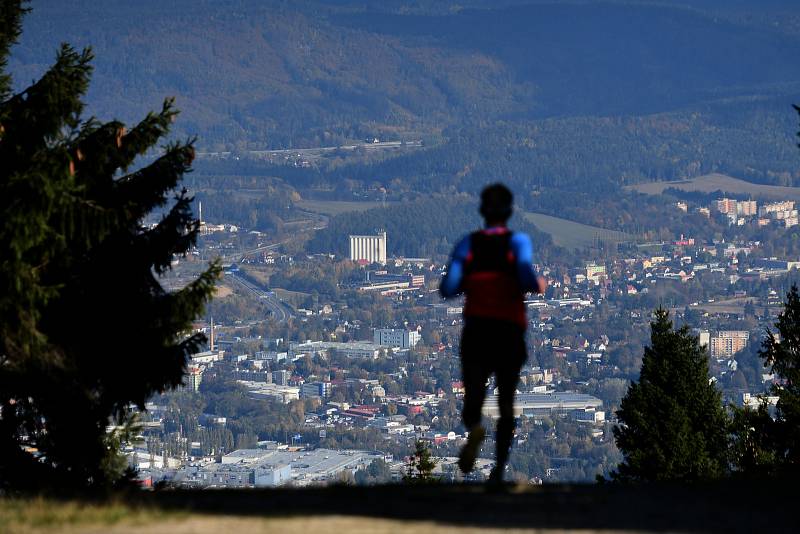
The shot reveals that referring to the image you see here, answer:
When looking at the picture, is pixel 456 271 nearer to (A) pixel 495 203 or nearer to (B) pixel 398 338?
(A) pixel 495 203

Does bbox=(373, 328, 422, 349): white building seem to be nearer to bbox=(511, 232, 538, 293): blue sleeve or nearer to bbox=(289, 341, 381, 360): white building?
bbox=(289, 341, 381, 360): white building

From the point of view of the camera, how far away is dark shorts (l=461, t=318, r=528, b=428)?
723 cm

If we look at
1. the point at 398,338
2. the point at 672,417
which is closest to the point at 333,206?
the point at 398,338

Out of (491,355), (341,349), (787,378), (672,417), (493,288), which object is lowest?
(672,417)

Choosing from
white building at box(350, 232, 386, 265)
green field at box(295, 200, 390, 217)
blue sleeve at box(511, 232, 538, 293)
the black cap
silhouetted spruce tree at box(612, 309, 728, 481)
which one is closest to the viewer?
blue sleeve at box(511, 232, 538, 293)

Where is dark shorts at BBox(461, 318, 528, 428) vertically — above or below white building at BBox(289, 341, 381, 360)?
below

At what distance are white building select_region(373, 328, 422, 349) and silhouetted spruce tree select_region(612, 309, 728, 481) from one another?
75204 mm

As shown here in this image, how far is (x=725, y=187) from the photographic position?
180250mm

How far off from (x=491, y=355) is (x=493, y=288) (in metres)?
0.33

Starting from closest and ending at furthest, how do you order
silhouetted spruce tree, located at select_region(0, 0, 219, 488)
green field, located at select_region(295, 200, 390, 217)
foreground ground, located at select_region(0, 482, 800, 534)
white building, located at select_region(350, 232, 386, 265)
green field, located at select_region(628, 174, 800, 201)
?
foreground ground, located at select_region(0, 482, 800, 534)
silhouetted spruce tree, located at select_region(0, 0, 219, 488)
white building, located at select_region(350, 232, 386, 265)
green field, located at select_region(295, 200, 390, 217)
green field, located at select_region(628, 174, 800, 201)

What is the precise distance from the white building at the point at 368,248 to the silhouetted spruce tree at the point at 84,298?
12436 cm

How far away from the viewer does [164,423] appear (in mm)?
74125

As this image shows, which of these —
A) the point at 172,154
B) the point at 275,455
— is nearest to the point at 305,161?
the point at 275,455

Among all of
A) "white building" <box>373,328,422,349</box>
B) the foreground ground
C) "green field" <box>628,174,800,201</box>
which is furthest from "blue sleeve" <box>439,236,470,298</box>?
"green field" <box>628,174,800,201</box>
